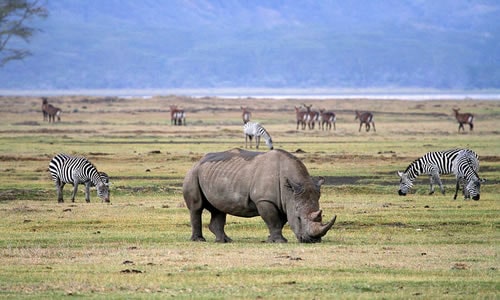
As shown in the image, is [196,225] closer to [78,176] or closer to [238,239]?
[238,239]

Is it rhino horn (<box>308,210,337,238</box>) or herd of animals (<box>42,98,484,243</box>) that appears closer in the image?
rhino horn (<box>308,210,337,238</box>)

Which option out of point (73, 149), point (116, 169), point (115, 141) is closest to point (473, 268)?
point (116, 169)

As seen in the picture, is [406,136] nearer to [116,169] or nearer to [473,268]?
[116,169]

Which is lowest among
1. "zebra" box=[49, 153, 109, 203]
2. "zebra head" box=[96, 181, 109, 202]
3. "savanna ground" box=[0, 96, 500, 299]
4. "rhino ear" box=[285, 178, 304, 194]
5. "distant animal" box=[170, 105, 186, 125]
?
"savanna ground" box=[0, 96, 500, 299]

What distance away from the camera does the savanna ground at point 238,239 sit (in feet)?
44.6

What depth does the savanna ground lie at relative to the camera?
1359cm

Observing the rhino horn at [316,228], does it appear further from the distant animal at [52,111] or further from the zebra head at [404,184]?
the distant animal at [52,111]

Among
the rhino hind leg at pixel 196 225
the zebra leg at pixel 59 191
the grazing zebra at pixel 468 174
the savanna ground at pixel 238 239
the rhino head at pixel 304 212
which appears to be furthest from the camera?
the grazing zebra at pixel 468 174

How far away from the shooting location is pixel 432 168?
94.5ft

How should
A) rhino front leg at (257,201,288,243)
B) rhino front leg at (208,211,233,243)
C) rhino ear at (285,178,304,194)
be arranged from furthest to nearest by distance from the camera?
rhino front leg at (208,211,233,243)
rhino front leg at (257,201,288,243)
rhino ear at (285,178,304,194)

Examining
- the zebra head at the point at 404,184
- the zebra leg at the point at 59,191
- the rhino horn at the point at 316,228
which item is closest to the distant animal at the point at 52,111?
the zebra leg at the point at 59,191

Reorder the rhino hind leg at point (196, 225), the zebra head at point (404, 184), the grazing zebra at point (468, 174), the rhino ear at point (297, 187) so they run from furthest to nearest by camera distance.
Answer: the zebra head at point (404, 184)
the grazing zebra at point (468, 174)
the rhino hind leg at point (196, 225)
the rhino ear at point (297, 187)

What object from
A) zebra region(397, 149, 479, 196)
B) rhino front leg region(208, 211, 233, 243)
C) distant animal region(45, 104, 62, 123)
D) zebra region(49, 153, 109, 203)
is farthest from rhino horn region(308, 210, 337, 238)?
distant animal region(45, 104, 62, 123)

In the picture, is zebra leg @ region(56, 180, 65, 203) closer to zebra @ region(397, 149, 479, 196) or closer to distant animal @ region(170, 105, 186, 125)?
zebra @ region(397, 149, 479, 196)
